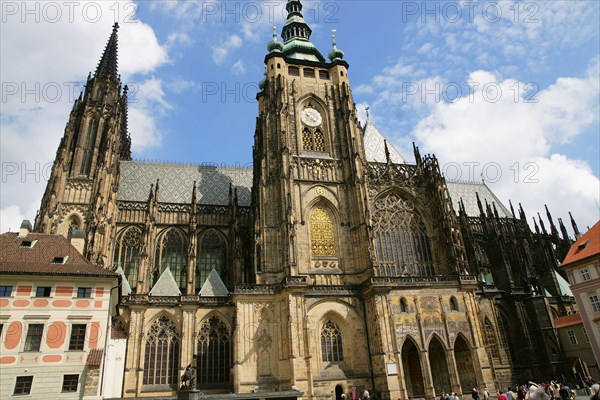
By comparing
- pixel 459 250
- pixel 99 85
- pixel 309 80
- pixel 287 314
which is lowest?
pixel 287 314

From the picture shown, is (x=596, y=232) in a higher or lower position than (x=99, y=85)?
lower

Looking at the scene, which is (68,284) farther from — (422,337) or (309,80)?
(309,80)

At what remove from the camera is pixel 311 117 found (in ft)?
127

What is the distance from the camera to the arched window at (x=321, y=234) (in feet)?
111

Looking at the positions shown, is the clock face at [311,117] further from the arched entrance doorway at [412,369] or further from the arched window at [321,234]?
the arched entrance doorway at [412,369]

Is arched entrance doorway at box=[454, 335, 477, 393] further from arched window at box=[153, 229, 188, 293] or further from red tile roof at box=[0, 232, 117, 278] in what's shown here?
red tile roof at box=[0, 232, 117, 278]

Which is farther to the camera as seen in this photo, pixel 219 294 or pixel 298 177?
pixel 298 177

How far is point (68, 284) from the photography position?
921 inches

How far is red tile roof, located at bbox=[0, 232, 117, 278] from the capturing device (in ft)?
75.7

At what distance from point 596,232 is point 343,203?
63.1 feet

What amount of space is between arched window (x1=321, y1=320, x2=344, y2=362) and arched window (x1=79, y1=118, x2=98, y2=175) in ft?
83.0

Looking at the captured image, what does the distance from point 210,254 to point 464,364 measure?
22.6 meters

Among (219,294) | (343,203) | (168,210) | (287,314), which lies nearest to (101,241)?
(168,210)

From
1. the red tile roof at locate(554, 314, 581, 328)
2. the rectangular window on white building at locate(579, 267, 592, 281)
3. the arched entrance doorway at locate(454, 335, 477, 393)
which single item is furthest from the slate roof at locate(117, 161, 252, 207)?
the red tile roof at locate(554, 314, 581, 328)
